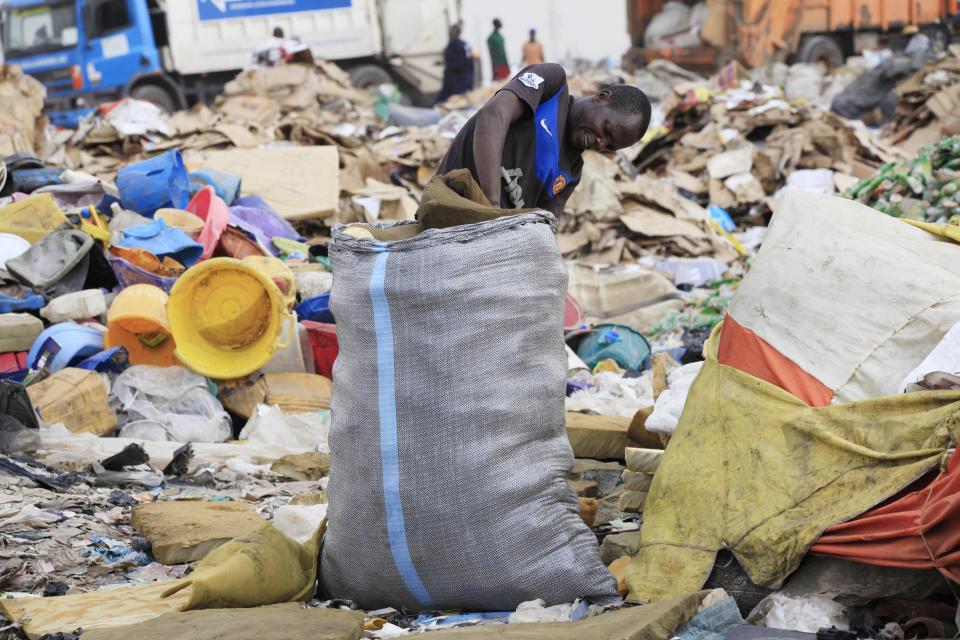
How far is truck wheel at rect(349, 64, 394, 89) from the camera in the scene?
18.1 meters

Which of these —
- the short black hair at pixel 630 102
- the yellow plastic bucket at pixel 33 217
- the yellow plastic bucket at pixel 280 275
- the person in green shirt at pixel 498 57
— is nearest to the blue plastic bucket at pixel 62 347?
the yellow plastic bucket at pixel 280 275

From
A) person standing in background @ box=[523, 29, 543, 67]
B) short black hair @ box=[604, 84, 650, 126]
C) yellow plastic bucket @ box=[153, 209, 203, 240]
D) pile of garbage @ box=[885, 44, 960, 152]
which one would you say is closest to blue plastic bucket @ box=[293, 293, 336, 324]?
yellow plastic bucket @ box=[153, 209, 203, 240]

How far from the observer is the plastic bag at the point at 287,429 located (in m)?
4.75

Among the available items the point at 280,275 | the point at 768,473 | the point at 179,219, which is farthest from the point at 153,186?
the point at 768,473

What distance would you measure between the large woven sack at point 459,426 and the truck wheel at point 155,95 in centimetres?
1496

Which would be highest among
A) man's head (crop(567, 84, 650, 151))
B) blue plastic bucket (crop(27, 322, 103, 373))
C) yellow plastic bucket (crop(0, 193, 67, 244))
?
man's head (crop(567, 84, 650, 151))

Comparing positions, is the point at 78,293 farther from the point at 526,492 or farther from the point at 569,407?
the point at 526,492

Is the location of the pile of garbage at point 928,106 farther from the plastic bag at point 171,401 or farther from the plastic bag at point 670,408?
the plastic bag at point 670,408

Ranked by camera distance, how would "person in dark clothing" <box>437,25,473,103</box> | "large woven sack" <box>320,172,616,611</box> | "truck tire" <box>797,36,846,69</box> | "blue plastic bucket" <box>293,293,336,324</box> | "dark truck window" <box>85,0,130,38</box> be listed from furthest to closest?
"truck tire" <box>797,36,846,69</box> → "person in dark clothing" <box>437,25,473,103</box> → "dark truck window" <box>85,0,130,38</box> → "blue plastic bucket" <box>293,293,336,324</box> → "large woven sack" <box>320,172,616,611</box>

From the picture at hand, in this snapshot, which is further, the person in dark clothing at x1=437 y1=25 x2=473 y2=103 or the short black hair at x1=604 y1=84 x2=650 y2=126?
the person in dark clothing at x1=437 y1=25 x2=473 y2=103

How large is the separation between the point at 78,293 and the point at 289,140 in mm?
5407

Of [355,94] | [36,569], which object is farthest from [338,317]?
[355,94]

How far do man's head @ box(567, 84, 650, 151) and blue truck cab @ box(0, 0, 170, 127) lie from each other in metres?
14.0

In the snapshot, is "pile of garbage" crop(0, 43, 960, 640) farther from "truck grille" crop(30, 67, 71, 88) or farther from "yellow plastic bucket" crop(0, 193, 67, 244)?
"truck grille" crop(30, 67, 71, 88)
